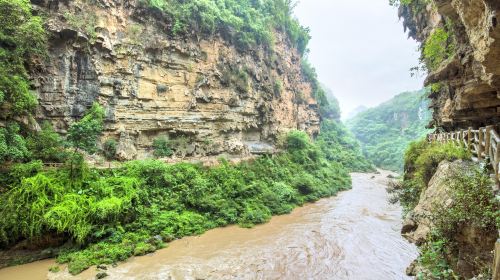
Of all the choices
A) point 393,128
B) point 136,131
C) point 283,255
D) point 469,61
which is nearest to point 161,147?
point 136,131

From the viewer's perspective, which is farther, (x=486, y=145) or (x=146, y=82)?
(x=146, y=82)

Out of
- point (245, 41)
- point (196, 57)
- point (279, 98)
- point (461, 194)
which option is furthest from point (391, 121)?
point (461, 194)

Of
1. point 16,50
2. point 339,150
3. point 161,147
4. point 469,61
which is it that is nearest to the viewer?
point 469,61

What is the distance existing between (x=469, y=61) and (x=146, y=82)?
1897 cm

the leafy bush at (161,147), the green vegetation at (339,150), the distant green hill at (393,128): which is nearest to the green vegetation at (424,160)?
the leafy bush at (161,147)

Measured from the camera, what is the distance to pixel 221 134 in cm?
2412

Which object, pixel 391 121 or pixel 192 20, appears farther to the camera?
pixel 391 121

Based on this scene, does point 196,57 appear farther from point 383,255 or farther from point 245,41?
point 383,255

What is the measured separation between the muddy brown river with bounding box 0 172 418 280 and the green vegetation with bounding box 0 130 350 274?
2.84 feet

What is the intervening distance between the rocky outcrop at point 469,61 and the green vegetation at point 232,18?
1553cm

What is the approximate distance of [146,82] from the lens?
803 inches

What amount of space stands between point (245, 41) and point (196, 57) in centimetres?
641

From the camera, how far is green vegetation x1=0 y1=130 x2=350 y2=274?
10.9 meters

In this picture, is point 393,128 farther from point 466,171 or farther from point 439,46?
point 466,171
